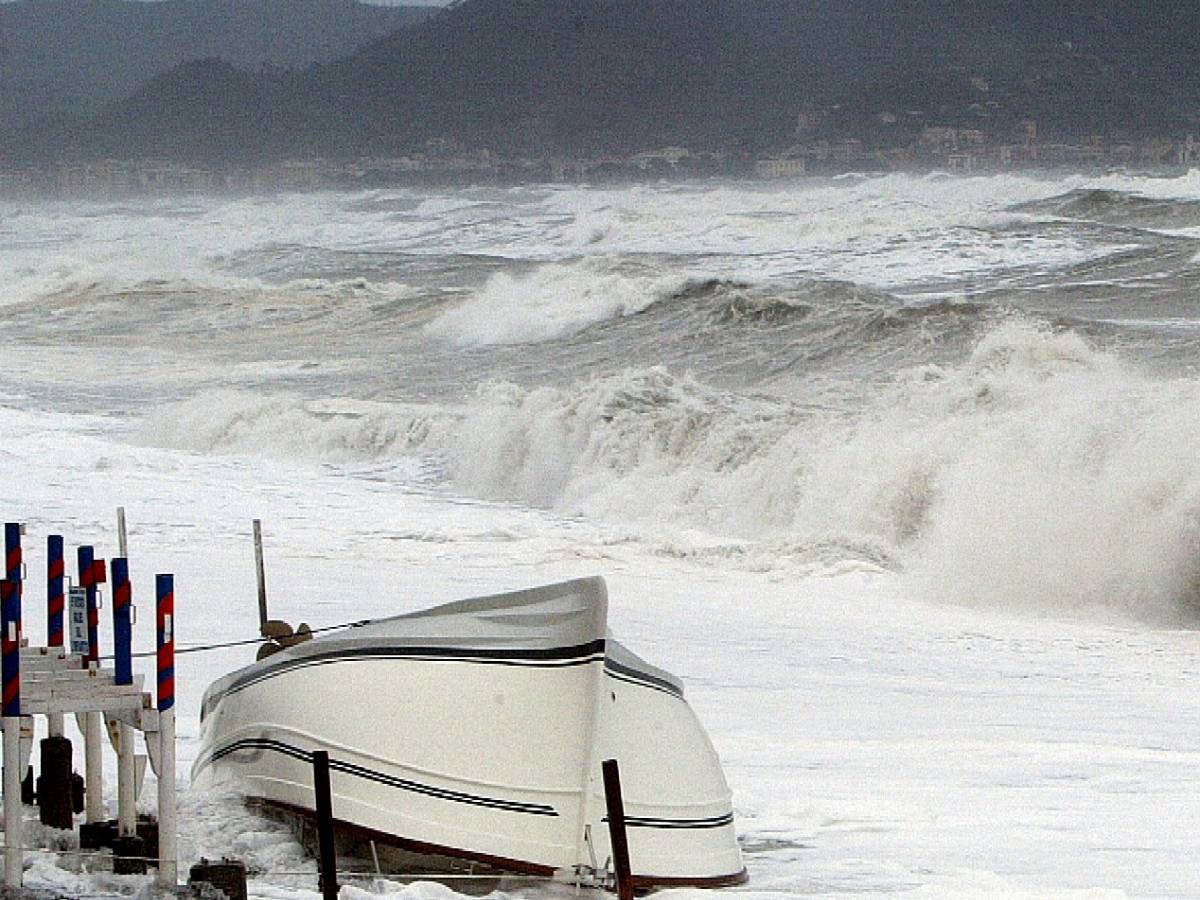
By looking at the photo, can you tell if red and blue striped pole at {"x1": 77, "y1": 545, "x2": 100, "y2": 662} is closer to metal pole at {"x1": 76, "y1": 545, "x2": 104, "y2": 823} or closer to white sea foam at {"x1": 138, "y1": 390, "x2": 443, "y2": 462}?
metal pole at {"x1": 76, "y1": 545, "x2": 104, "y2": 823}

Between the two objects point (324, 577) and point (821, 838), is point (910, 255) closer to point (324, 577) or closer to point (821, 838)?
point (324, 577)

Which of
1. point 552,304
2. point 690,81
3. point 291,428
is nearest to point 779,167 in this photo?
point 690,81

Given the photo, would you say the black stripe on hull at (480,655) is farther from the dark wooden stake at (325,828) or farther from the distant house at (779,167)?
the distant house at (779,167)

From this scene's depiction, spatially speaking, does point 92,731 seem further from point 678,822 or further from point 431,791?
point 678,822

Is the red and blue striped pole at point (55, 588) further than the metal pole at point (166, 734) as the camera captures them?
Yes

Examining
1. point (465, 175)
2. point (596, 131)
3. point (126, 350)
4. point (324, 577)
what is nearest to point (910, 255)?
point (126, 350)

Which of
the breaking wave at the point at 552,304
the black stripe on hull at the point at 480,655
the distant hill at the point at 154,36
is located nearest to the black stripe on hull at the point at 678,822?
the black stripe on hull at the point at 480,655

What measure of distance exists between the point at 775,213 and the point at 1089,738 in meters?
52.3

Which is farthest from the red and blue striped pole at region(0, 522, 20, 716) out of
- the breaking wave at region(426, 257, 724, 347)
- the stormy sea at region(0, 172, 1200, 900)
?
the breaking wave at region(426, 257, 724, 347)

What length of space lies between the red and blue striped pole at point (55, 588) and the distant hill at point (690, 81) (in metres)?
75.1

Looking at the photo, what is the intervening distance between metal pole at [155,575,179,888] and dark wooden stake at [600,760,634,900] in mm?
1267

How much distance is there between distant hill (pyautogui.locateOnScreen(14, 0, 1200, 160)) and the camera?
Answer: 8875 centimetres

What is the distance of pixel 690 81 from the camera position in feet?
351

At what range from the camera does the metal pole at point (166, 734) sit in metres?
6.04
